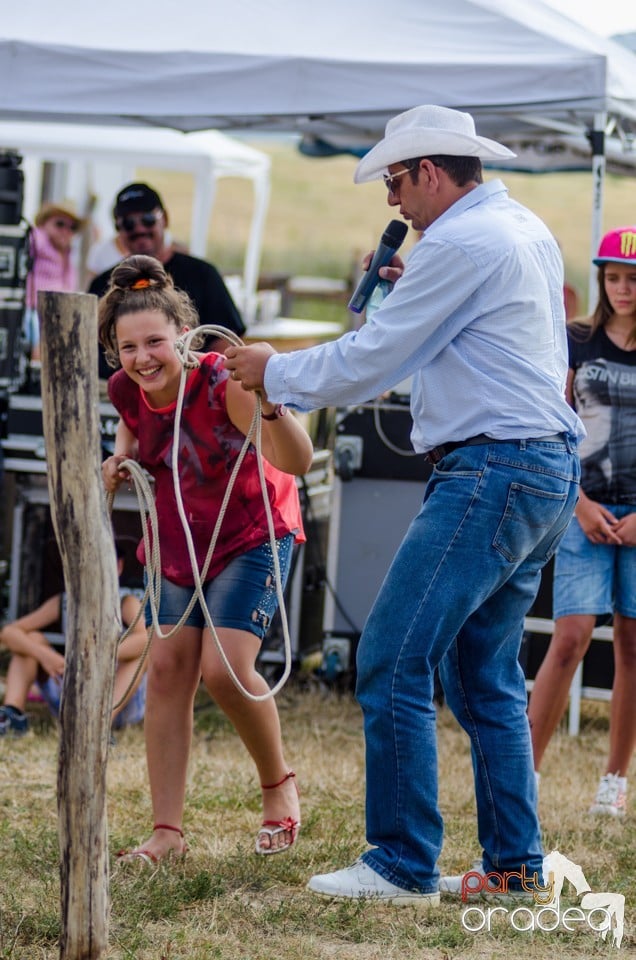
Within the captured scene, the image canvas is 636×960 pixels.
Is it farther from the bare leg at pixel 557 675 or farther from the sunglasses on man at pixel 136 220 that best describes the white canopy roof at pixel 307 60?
the bare leg at pixel 557 675

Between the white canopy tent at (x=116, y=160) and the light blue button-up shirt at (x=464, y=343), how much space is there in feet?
27.1

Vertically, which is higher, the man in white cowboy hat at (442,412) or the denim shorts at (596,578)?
the man in white cowboy hat at (442,412)

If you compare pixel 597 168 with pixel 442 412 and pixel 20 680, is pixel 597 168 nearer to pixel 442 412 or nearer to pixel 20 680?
pixel 442 412

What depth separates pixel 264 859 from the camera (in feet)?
12.9

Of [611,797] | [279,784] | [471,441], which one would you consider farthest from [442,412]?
[611,797]

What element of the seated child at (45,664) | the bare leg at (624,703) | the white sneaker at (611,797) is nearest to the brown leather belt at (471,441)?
the bare leg at (624,703)

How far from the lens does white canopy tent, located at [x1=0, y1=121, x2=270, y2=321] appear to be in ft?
38.9

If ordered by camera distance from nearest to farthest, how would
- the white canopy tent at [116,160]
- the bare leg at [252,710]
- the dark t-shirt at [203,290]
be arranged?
1. the bare leg at [252,710]
2. the dark t-shirt at [203,290]
3. the white canopy tent at [116,160]

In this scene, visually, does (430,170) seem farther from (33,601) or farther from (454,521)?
(33,601)

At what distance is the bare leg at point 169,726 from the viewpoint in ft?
12.6

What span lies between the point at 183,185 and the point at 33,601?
36.1m

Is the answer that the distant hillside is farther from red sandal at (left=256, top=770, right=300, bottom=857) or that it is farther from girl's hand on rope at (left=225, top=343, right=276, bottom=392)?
red sandal at (left=256, top=770, right=300, bottom=857)

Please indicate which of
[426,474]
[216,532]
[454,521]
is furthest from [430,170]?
[426,474]

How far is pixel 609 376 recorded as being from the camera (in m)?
4.83
